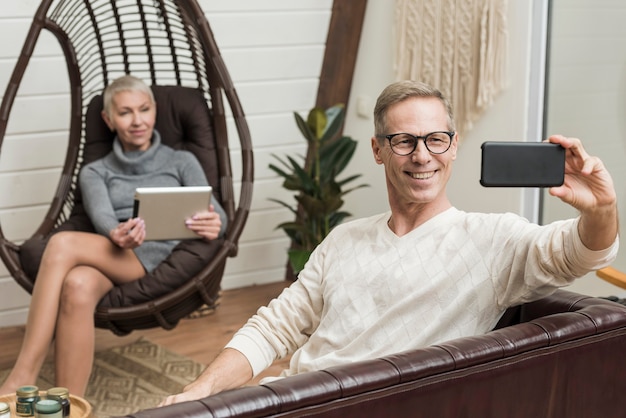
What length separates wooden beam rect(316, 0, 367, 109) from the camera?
4648 millimetres

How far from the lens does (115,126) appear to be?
3.69m

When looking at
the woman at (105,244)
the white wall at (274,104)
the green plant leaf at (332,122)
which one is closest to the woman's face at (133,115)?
the woman at (105,244)

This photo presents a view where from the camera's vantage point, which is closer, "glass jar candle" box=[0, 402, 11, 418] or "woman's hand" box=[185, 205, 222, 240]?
"glass jar candle" box=[0, 402, 11, 418]

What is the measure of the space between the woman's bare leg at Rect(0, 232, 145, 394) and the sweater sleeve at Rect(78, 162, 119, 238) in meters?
0.13

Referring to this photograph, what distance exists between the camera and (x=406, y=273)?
1981mm

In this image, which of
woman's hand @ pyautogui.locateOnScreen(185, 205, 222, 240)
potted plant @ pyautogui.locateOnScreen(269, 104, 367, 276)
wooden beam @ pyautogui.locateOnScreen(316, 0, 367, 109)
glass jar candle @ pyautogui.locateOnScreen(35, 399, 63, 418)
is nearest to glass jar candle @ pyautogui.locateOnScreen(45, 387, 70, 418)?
glass jar candle @ pyautogui.locateOnScreen(35, 399, 63, 418)

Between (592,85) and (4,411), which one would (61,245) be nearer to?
(4,411)

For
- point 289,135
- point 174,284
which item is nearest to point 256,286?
point 289,135

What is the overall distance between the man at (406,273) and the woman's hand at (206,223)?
51.8 inches

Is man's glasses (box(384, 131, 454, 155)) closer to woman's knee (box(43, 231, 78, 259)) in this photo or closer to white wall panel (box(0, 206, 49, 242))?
woman's knee (box(43, 231, 78, 259))

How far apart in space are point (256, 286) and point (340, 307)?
2870mm

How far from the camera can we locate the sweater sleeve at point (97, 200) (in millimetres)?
3533

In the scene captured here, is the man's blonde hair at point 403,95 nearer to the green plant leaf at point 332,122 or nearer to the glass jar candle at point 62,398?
the glass jar candle at point 62,398

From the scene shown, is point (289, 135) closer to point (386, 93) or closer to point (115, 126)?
point (115, 126)
